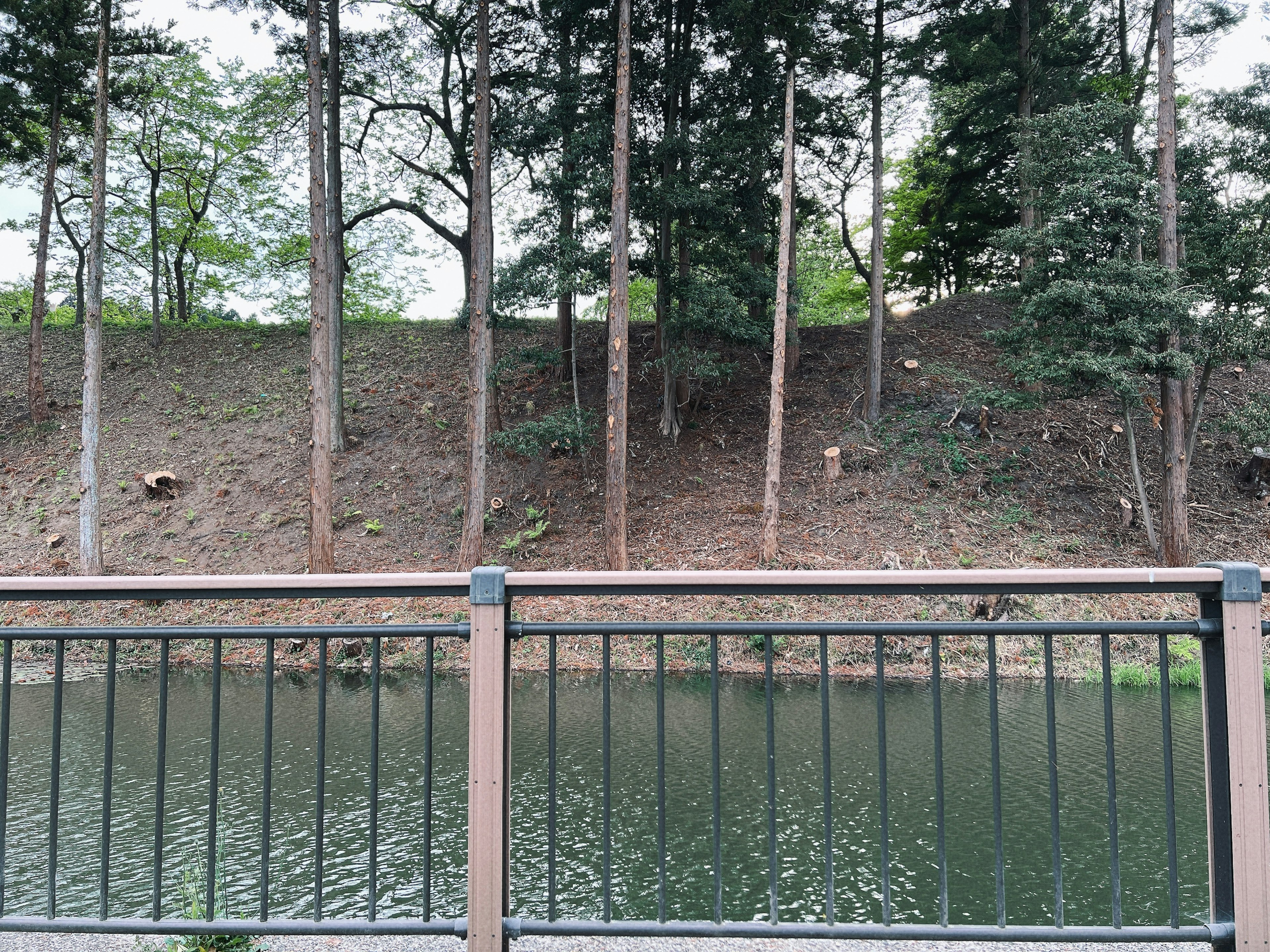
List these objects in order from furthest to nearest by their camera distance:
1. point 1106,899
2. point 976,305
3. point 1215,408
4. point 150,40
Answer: point 976,305 < point 1215,408 < point 150,40 < point 1106,899

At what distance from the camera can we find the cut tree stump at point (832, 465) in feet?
48.7

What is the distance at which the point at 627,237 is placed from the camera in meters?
12.2

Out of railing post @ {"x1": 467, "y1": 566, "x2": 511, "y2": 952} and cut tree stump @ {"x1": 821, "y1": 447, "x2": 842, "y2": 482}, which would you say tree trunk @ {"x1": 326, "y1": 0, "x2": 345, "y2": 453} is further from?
railing post @ {"x1": 467, "y1": 566, "x2": 511, "y2": 952}

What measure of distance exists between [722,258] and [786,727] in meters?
9.95

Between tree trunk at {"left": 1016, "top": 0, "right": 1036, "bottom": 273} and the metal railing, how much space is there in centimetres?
1582

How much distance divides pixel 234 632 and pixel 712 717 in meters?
1.42

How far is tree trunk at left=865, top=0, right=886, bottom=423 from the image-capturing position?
608 inches

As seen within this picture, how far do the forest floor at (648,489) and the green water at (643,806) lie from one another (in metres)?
2.25

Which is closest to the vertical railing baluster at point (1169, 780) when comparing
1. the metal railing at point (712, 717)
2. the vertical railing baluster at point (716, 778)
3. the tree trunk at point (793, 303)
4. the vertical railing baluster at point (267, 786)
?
the metal railing at point (712, 717)

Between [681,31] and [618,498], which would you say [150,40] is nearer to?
[681,31]

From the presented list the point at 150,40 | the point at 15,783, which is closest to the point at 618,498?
the point at 15,783

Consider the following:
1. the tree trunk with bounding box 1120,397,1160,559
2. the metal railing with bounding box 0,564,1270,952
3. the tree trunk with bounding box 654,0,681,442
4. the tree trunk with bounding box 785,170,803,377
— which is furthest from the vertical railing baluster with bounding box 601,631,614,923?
the tree trunk with bounding box 1120,397,1160,559

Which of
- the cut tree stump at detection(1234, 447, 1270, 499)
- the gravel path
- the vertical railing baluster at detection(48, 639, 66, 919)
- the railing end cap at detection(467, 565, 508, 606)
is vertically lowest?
the gravel path

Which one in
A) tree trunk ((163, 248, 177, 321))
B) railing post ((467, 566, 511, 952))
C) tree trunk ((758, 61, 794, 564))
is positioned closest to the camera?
railing post ((467, 566, 511, 952))
